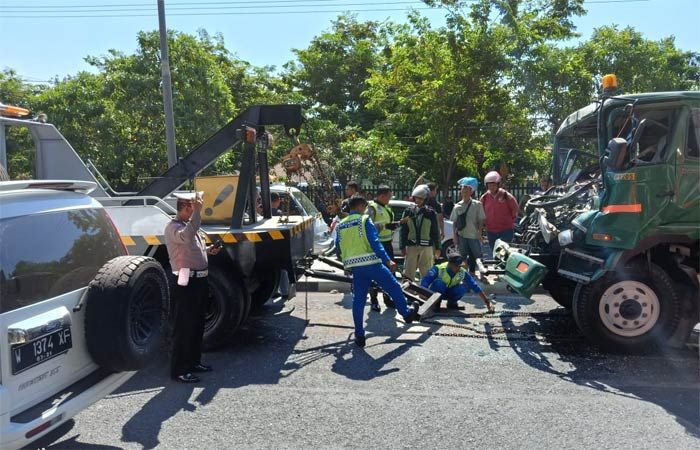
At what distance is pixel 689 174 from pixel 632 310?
139cm

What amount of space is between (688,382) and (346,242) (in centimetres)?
341

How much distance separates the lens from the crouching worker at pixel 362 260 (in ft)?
19.4

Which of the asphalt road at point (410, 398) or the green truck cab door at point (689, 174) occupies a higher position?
the green truck cab door at point (689, 174)

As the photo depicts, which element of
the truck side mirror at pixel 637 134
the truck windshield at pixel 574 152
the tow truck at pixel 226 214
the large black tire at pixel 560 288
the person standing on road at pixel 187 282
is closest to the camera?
the person standing on road at pixel 187 282

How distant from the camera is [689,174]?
16.8ft

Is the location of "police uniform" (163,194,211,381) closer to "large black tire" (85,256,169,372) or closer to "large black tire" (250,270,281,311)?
"large black tire" (85,256,169,372)

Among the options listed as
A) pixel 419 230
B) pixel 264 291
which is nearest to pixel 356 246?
→ pixel 264 291

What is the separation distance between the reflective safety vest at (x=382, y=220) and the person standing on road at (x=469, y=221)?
1.00m

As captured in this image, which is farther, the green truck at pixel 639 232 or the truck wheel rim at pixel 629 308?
the truck wheel rim at pixel 629 308

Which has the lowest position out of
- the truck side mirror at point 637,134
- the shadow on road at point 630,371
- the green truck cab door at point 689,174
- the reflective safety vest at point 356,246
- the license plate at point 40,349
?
the shadow on road at point 630,371

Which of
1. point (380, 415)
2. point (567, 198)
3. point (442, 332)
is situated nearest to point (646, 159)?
point (567, 198)

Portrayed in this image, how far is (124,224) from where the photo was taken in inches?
228

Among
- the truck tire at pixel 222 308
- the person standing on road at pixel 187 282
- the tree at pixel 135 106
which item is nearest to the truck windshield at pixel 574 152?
the truck tire at pixel 222 308

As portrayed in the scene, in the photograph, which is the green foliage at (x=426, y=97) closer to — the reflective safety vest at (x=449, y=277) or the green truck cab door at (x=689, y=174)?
the reflective safety vest at (x=449, y=277)
